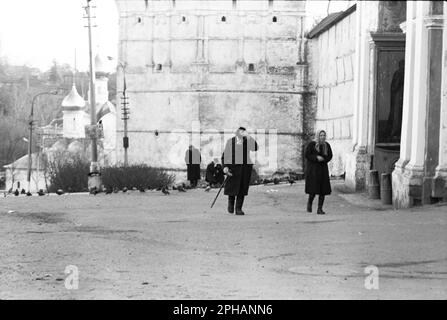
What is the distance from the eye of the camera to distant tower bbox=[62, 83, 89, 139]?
8900cm

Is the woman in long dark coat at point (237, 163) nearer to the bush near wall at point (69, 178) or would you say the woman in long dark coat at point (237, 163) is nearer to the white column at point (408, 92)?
the white column at point (408, 92)

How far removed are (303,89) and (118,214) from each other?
3897cm

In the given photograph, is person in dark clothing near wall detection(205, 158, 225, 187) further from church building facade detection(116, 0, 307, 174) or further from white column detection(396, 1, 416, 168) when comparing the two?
church building facade detection(116, 0, 307, 174)

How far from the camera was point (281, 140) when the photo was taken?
56.3 metres

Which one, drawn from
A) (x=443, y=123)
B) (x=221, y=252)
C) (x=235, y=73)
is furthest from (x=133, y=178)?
(x=235, y=73)

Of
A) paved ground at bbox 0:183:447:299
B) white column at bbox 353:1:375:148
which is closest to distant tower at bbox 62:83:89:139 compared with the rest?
white column at bbox 353:1:375:148

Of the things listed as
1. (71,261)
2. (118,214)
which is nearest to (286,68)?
(118,214)

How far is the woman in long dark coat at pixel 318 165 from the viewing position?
1652 cm

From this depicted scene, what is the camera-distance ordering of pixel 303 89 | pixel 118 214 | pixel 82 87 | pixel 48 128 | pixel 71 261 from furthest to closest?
pixel 82 87
pixel 48 128
pixel 303 89
pixel 118 214
pixel 71 261

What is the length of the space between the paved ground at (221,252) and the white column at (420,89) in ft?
3.79

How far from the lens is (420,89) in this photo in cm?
1750

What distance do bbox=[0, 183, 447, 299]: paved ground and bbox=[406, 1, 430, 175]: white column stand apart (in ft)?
3.79
